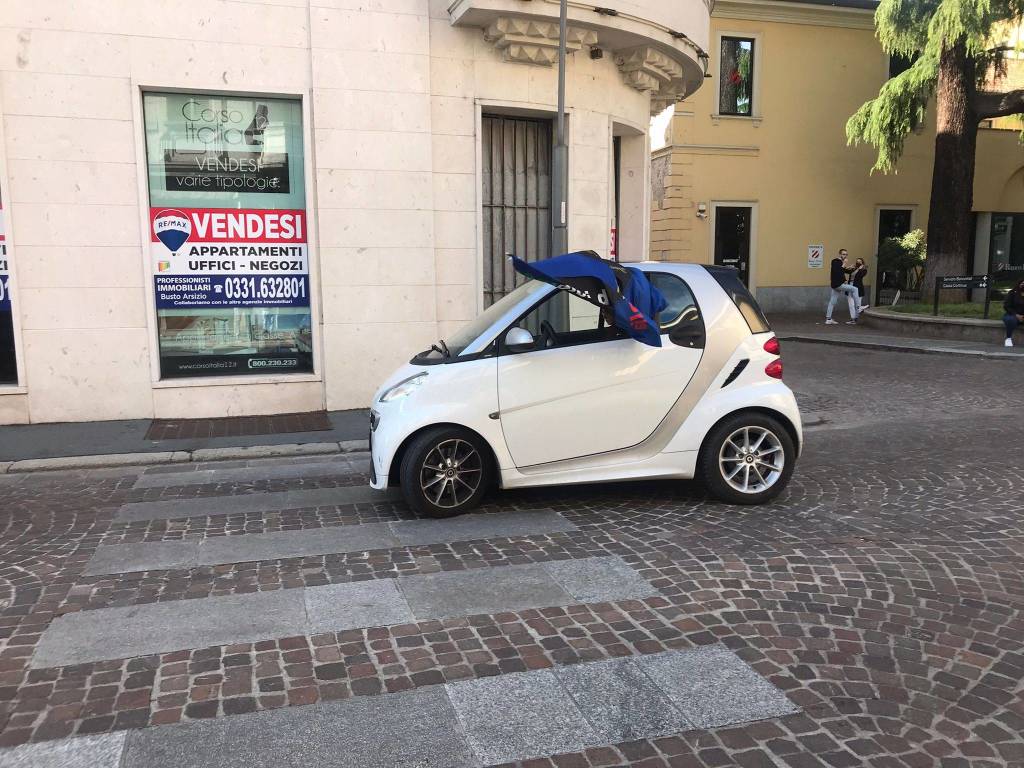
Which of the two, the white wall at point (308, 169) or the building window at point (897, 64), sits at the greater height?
the building window at point (897, 64)

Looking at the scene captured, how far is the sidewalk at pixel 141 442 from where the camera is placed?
7980mm

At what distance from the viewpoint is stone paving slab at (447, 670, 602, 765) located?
3.05 m

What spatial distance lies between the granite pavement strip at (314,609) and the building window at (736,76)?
77.5 feet

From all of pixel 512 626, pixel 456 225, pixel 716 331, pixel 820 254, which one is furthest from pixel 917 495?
pixel 820 254

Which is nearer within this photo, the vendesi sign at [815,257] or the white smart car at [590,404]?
the white smart car at [590,404]

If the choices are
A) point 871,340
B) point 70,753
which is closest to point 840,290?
point 871,340

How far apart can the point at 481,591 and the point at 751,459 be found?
2.60 metres

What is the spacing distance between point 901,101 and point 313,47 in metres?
19.2

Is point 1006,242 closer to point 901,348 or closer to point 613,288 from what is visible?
point 901,348

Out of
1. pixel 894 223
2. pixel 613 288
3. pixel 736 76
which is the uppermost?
pixel 736 76

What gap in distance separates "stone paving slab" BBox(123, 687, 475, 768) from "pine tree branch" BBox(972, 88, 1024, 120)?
23648 millimetres

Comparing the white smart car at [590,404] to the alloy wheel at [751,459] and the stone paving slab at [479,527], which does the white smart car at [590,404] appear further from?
the stone paving slab at [479,527]

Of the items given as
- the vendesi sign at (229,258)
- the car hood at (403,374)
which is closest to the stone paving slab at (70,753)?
the car hood at (403,374)

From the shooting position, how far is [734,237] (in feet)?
86.2
